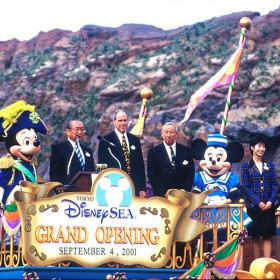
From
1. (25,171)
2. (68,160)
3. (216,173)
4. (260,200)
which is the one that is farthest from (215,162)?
(25,171)

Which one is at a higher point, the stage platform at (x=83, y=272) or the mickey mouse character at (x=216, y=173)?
the mickey mouse character at (x=216, y=173)

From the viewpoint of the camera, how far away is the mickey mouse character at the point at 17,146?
12828 millimetres

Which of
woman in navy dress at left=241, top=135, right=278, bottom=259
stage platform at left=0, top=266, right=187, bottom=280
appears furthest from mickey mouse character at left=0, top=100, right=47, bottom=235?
woman in navy dress at left=241, top=135, right=278, bottom=259

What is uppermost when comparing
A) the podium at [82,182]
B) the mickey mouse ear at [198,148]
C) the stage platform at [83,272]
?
the mickey mouse ear at [198,148]

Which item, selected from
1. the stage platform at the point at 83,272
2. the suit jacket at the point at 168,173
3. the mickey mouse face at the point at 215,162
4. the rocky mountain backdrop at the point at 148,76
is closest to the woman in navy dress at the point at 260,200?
the mickey mouse face at the point at 215,162

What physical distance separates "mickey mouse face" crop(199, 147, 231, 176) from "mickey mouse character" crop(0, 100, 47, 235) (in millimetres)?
2233

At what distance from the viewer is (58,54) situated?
65125 mm

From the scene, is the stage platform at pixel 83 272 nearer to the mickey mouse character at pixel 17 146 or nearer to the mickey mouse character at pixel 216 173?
the mickey mouse character at pixel 17 146

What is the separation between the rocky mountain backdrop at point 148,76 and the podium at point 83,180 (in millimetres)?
31433

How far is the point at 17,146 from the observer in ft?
42.6

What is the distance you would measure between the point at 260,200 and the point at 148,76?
44.3m

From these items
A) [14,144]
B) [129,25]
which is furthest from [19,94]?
[14,144]

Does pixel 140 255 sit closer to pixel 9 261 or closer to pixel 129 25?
pixel 9 261

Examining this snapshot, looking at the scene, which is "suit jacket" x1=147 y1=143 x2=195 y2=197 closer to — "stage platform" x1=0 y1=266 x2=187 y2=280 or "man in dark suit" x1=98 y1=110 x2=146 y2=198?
"man in dark suit" x1=98 y1=110 x2=146 y2=198
